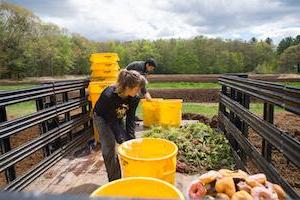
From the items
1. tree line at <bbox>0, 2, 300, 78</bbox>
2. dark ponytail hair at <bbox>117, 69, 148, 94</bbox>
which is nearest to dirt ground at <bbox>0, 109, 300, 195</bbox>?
dark ponytail hair at <bbox>117, 69, 148, 94</bbox>

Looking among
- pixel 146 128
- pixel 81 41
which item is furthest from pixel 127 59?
pixel 146 128

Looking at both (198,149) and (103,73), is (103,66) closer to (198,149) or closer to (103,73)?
(103,73)

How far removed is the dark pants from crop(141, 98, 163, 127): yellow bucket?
11.4 feet

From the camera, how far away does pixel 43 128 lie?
16.8ft

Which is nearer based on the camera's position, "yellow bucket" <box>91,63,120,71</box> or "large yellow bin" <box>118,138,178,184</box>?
"large yellow bin" <box>118,138,178,184</box>

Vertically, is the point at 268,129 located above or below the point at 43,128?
above

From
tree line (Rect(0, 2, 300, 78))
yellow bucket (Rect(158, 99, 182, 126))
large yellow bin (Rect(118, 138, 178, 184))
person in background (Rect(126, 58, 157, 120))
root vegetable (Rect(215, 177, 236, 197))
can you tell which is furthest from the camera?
tree line (Rect(0, 2, 300, 78))

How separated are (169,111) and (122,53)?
55759 millimetres

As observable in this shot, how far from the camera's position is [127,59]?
62.2 meters

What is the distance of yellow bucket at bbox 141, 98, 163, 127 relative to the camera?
26.4 ft

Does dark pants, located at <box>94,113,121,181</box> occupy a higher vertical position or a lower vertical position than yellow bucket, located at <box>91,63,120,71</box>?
lower

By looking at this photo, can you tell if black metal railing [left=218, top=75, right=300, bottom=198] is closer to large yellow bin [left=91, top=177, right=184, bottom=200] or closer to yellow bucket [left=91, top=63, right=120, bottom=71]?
large yellow bin [left=91, top=177, right=184, bottom=200]

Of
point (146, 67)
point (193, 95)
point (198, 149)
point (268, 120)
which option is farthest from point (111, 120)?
point (193, 95)

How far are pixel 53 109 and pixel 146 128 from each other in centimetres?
332
